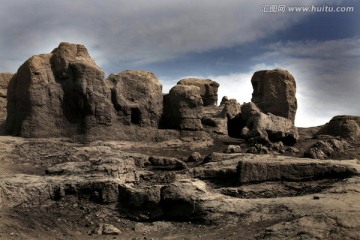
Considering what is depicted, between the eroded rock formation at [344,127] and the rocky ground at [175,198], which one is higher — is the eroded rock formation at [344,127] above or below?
above

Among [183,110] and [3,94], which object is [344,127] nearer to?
[183,110]

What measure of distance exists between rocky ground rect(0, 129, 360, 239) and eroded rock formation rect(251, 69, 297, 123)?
8726mm

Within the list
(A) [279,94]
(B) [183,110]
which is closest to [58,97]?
(B) [183,110]

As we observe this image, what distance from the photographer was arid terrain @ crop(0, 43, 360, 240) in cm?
937

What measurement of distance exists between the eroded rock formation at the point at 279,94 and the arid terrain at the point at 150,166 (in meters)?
1.97

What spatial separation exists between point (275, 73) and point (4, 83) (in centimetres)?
1353

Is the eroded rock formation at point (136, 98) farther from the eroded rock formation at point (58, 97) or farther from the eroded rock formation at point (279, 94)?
the eroded rock formation at point (279, 94)

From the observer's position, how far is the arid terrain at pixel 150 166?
30.7 ft

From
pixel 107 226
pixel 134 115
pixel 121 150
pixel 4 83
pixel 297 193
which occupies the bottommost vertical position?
pixel 107 226

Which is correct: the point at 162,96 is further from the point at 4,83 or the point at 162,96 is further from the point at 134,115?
the point at 4,83

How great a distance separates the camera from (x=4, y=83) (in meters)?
22.7

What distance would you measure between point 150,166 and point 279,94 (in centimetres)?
1023

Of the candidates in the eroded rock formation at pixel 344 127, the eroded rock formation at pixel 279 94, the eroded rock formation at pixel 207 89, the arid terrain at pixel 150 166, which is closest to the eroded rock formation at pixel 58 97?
the arid terrain at pixel 150 166

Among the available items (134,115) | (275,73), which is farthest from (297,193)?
(275,73)
